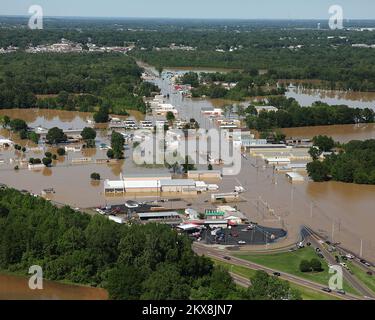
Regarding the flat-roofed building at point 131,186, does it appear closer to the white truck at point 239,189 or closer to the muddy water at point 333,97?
the white truck at point 239,189

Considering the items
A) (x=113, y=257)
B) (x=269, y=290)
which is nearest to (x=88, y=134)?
(x=113, y=257)

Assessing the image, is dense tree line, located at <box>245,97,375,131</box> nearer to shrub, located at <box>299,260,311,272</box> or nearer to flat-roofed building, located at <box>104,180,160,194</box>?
flat-roofed building, located at <box>104,180,160,194</box>

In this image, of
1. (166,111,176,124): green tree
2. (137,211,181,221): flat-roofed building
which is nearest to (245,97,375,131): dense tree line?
(166,111,176,124): green tree

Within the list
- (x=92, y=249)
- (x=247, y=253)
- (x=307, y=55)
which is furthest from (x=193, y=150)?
(x=307, y=55)

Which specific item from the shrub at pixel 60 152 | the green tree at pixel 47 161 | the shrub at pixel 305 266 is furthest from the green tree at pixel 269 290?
the shrub at pixel 60 152

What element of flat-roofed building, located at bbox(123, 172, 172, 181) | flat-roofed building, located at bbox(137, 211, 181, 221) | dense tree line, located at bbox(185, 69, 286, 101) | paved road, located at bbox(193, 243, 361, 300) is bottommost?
paved road, located at bbox(193, 243, 361, 300)
